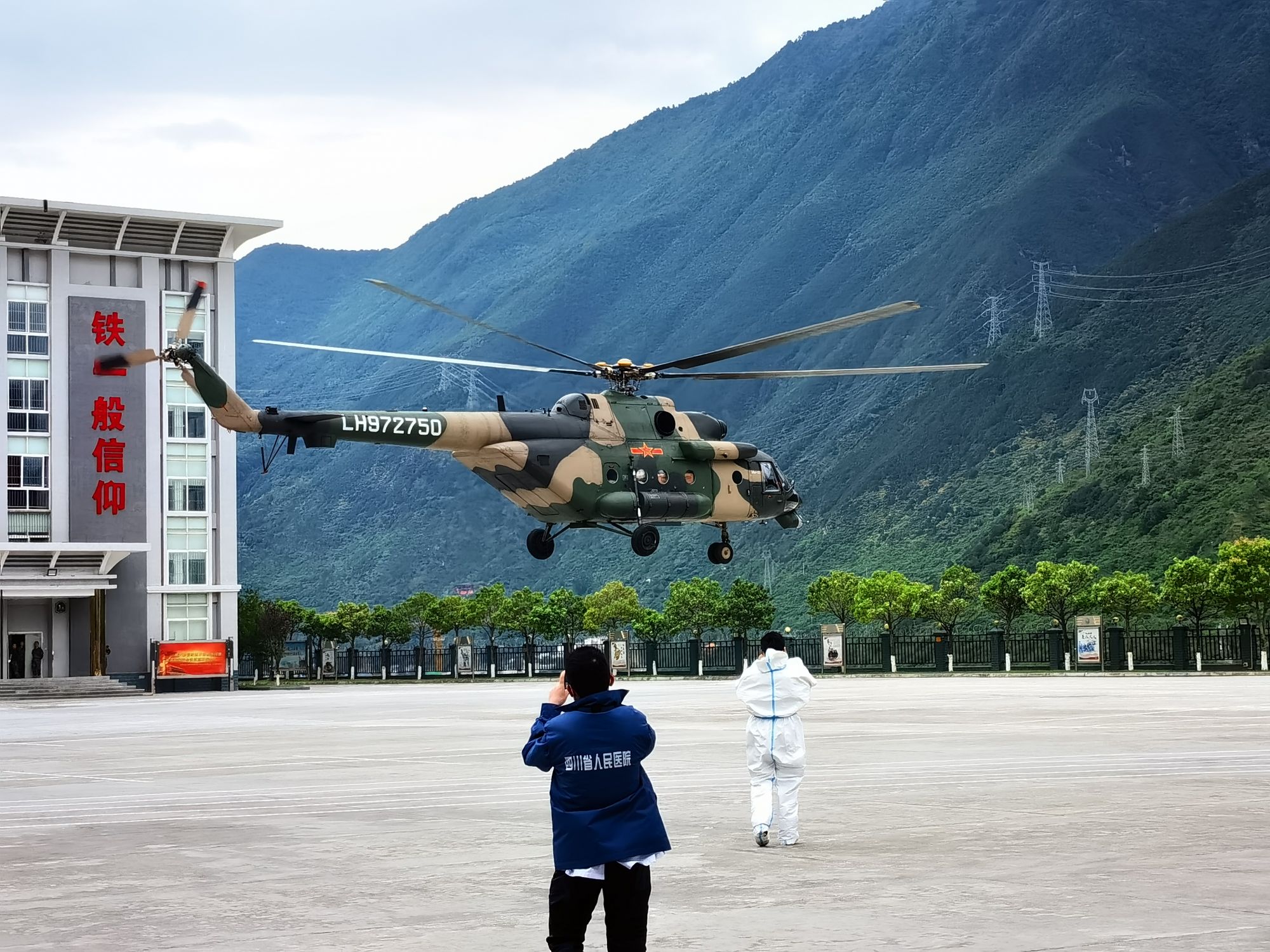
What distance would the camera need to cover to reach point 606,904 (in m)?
7.16

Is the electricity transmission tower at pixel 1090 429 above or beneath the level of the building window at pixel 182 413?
above

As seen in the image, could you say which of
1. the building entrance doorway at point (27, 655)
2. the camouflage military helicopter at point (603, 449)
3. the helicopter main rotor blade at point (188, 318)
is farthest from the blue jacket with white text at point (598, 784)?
the building entrance doorway at point (27, 655)

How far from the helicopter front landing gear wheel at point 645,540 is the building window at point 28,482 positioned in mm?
47119

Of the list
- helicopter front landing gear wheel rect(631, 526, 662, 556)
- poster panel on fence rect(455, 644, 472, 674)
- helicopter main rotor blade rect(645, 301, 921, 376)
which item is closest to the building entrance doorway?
poster panel on fence rect(455, 644, 472, 674)

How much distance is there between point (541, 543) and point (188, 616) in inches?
1833

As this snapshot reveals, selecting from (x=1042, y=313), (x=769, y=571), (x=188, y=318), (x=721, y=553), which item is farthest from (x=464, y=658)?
(x=1042, y=313)

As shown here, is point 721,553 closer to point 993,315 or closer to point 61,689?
point 61,689

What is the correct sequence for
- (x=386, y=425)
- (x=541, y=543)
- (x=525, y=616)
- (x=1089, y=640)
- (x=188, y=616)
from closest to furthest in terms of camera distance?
(x=386, y=425) < (x=541, y=543) < (x=1089, y=640) < (x=188, y=616) < (x=525, y=616)

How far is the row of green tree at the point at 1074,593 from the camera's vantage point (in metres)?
66.1

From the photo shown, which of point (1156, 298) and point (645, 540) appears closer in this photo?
point (645, 540)

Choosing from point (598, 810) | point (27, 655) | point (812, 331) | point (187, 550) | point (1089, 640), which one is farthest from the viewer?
point (187, 550)

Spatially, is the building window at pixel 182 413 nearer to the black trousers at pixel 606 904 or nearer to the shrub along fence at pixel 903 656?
the shrub along fence at pixel 903 656

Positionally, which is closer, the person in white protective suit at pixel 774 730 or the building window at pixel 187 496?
the person in white protective suit at pixel 774 730

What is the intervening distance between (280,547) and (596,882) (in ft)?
636
